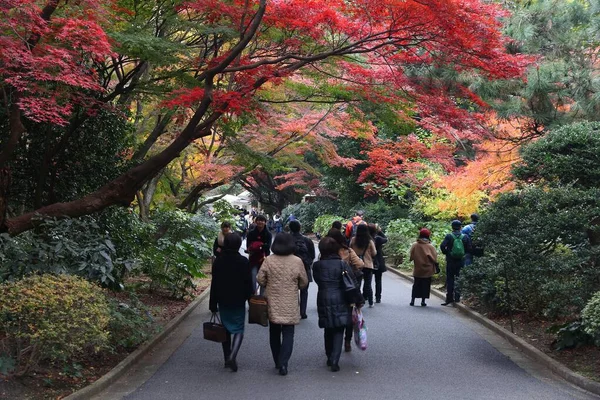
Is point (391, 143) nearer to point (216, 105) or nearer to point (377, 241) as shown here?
point (377, 241)

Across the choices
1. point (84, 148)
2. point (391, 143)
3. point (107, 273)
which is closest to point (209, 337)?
point (107, 273)

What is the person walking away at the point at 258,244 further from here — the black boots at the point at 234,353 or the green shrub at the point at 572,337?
the green shrub at the point at 572,337

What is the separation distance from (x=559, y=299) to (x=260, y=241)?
219 inches

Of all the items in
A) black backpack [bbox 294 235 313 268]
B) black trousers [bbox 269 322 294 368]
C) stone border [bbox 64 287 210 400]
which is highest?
black backpack [bbox 294 235 313 268]

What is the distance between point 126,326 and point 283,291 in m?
2.55

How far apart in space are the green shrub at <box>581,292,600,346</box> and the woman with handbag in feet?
8.32

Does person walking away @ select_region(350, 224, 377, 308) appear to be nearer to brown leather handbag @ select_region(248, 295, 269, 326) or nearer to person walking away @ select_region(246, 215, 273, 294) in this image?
person walking away @ select_region(246, 215, 273, 294)

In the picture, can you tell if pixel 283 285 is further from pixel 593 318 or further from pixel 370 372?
pixel 593 318

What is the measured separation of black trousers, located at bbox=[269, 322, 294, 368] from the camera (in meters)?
7.79

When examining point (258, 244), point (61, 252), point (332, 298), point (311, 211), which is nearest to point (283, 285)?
point (332, 298)

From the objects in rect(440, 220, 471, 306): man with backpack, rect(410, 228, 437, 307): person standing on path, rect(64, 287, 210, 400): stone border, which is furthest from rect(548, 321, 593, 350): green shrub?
rect(64, 287, 210, 400): stone border

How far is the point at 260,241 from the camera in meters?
12.6

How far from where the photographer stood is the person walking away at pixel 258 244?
41.1 feet

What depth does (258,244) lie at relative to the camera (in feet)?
41.1
